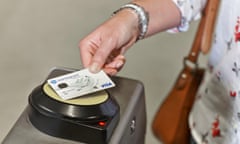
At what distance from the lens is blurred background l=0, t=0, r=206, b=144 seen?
1.54 meters

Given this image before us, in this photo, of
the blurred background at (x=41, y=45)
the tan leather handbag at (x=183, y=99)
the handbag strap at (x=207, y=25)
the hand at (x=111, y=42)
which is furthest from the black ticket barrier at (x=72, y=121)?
the blurred background at (x=41, y=45)

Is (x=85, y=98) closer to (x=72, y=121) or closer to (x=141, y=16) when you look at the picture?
(x=72, y=121)

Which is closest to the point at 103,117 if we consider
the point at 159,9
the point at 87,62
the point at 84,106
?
the point at 84,106

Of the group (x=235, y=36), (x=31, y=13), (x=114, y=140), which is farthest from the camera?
(x=31, y=13)

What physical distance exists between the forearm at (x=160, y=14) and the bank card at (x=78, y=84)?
0.25 metres

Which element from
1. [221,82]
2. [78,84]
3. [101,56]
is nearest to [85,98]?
[78,84]

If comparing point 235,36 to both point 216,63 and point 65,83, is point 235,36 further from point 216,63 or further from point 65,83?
point 65,83

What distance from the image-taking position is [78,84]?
547mm

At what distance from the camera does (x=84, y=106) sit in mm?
514

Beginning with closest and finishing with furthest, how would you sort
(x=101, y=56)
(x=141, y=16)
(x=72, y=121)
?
(x=72, y=121) → (x=101, y=56) → (x=141, y=16)

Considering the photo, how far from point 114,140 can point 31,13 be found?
1.10 metres

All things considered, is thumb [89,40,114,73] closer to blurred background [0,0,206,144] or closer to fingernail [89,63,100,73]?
fingernail [89,63,100,73]

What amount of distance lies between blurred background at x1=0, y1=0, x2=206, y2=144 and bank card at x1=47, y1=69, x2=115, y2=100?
98cm

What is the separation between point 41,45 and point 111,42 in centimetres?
93
